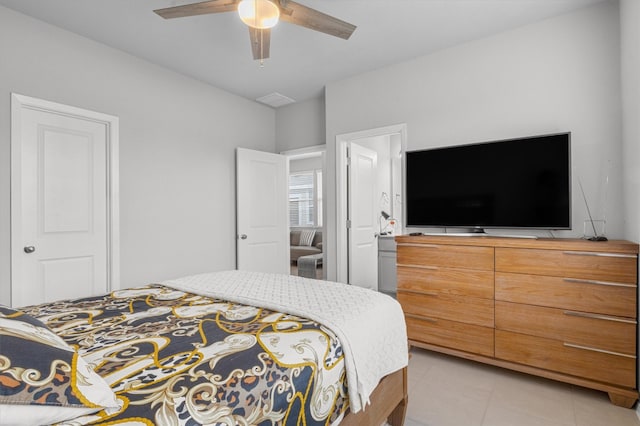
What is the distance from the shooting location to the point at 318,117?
4.31 metres

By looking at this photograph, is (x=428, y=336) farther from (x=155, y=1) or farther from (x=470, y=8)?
(x=155, y=1)

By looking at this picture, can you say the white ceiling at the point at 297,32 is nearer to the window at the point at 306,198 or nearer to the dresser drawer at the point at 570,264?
the dresser drawer at the point at 570,264

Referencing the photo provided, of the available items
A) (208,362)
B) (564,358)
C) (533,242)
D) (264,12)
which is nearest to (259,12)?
(264,12)

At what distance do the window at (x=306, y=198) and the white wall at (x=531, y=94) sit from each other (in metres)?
4.47

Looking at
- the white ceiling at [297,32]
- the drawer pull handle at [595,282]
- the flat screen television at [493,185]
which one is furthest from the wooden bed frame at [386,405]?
the white ceiling at [297,32]

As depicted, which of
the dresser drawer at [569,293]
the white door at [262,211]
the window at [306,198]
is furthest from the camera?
the window at [306,198]

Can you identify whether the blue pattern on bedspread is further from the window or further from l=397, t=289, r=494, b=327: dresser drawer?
the window

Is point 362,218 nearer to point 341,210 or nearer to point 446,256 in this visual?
point 341,210

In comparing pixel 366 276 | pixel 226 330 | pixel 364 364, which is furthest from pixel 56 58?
pixel 366 276

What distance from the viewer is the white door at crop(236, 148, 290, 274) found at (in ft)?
13.3

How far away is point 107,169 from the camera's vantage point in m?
3.00

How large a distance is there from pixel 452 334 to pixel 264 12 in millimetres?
2563

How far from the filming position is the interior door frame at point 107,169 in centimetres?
245

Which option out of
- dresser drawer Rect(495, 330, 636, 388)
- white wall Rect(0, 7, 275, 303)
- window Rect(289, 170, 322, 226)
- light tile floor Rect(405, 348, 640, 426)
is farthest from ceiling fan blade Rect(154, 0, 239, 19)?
window Rect(289, 170, 322, 226)
